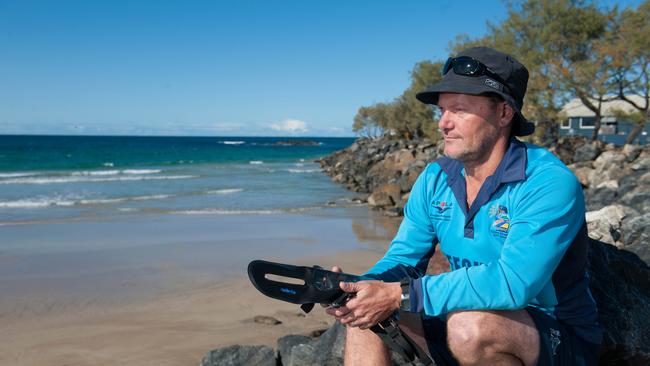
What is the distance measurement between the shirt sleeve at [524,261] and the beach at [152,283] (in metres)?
2.83

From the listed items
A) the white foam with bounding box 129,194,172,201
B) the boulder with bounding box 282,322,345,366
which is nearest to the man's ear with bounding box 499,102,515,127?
the boulder with bounding box 282,322,345,366

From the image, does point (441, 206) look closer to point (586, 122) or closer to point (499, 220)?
point (499, 220)

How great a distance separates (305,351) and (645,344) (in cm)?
216

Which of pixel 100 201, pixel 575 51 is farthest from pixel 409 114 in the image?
pixel 100 201

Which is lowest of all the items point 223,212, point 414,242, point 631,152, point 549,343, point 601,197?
point 223,212

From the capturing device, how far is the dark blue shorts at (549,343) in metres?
2.39

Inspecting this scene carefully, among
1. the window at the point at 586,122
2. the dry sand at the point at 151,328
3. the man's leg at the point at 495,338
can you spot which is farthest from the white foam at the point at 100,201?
the window at the point at 586,122

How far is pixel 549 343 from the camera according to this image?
2404 mm

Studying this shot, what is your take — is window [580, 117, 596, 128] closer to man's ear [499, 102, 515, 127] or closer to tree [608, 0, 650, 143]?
tree [608, 0, 650, 143]

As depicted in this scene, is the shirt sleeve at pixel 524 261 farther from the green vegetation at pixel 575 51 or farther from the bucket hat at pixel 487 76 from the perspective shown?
the green vegetation at pixel 575 51

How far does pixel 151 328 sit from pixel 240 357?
5.90 feet

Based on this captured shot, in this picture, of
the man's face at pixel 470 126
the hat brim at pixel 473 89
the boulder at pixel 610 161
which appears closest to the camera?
the hat brim at pixel 473 89

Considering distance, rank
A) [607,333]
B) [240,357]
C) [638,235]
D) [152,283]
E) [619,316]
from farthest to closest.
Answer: [152,283], [638,235], [240,357], [619,316], [607,333]

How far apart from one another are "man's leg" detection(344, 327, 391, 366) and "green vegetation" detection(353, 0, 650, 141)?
21.0 m
